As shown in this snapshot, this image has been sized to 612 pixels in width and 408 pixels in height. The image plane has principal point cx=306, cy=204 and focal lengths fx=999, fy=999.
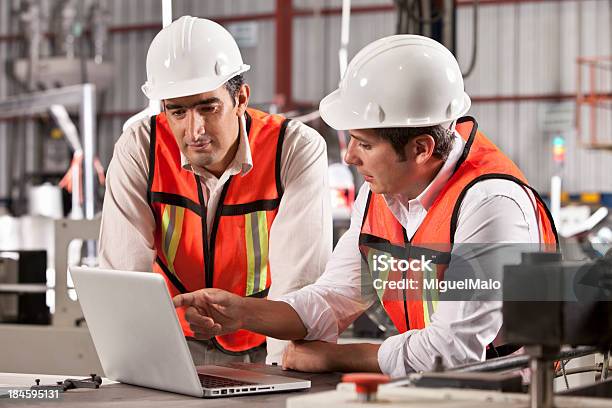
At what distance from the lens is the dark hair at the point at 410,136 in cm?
227

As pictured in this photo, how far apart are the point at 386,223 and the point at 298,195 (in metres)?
0.46

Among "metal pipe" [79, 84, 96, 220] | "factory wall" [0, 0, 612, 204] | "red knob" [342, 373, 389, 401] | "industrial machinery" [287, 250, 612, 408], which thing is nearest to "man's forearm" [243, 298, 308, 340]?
"industrial machinery" [287, 250, 612, 408]

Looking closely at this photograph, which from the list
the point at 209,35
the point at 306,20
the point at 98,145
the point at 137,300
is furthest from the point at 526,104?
the point at 137,300

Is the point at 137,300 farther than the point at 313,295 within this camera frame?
No

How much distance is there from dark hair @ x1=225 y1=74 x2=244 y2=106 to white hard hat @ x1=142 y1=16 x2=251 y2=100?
2 cm

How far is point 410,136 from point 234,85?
819 mm

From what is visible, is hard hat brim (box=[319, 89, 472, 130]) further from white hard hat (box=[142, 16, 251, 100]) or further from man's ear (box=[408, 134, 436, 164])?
white hard hat (box=[142, 16, 251, 100])

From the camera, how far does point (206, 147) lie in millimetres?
2758

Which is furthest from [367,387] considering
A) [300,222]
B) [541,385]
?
[300,222]

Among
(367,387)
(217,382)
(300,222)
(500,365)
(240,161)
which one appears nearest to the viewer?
(367,387)

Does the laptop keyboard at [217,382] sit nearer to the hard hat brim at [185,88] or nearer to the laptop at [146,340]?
the laptop at [146,340]

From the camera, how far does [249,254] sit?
115 inches

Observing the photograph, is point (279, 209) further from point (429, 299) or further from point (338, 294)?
point (429, 299)

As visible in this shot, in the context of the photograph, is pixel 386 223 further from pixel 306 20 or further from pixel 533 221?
pixel 306 20
